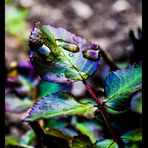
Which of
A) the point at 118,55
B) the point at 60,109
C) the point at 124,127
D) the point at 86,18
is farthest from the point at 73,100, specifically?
the point at 86,18

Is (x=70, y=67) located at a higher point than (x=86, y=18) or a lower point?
lower

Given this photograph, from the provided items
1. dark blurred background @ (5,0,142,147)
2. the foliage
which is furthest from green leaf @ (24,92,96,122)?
dark blurred background @ (5,0,142,147)

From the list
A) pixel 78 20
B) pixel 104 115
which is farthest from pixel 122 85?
pixel 78 20

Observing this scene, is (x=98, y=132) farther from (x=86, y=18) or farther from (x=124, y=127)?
(x=86, y=18)

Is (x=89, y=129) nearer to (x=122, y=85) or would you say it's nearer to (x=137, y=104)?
(x=137, y=104)

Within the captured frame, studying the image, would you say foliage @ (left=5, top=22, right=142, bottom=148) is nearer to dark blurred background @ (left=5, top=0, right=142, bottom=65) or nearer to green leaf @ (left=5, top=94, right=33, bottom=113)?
green leaf @ (left=5, top=94, right=33, bottom=113)
